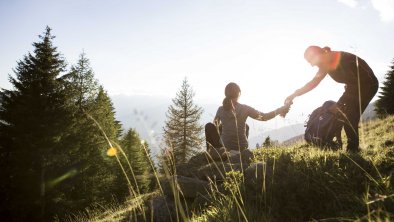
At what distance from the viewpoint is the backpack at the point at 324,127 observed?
765cm

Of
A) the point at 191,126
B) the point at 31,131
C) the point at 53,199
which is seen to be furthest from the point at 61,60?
the point at 191,126

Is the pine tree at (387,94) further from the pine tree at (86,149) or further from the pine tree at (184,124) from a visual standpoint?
the pine tree at (86,149)

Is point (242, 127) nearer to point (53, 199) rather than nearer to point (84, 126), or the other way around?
point (53, 199)

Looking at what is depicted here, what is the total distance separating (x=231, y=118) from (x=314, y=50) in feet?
8.71

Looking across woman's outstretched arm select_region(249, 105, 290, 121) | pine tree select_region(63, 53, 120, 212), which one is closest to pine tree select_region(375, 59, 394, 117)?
pine tree select_region(63, 53, 120, 212)

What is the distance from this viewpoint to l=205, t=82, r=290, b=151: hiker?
8.21 meters

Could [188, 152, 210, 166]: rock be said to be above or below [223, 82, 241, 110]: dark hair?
below

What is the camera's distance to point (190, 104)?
39.8 meters

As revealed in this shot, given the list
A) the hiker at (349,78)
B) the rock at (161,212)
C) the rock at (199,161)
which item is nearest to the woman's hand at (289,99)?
the hiker at (349,78)

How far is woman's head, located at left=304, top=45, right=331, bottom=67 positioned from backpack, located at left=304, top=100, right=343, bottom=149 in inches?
53.1

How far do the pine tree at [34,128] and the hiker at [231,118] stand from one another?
16303 millimetres

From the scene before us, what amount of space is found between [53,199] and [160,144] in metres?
20.1

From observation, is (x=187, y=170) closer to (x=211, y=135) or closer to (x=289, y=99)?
(x=211, y=135)

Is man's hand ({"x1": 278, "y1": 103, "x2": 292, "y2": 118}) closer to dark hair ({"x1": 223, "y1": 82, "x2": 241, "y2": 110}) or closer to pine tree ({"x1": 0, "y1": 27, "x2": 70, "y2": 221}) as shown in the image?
dark hair ({"x1": 223, "y1": 82, "x2": 241, "y2": 110})
